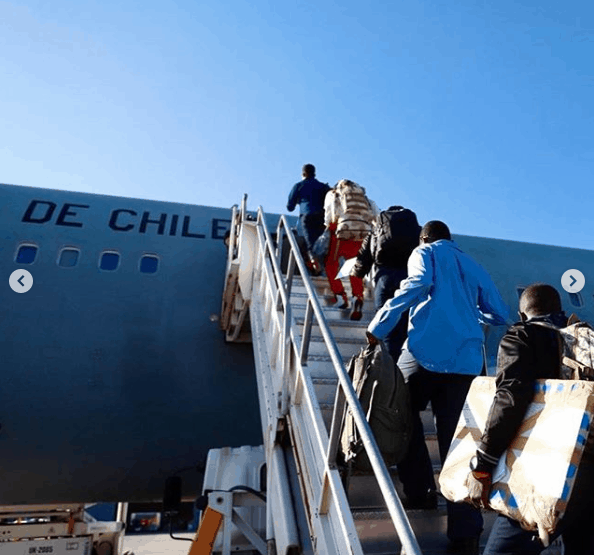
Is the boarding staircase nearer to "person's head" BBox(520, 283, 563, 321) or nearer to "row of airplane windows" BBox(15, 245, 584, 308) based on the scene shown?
"person's head" BBox(520, 283, 563, 321)

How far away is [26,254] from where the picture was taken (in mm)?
6672

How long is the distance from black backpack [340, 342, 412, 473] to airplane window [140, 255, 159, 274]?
5098 millimetres

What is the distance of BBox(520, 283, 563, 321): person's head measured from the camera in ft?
5.94

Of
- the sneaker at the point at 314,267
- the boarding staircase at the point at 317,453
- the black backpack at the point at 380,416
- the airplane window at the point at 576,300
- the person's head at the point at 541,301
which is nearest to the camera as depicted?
the person's head at the point at 541,301

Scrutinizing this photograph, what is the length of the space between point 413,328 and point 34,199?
6565mm

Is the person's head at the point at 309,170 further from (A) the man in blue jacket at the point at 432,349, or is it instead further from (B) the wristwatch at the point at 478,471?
(B) the wristwatch at the point at 478,471

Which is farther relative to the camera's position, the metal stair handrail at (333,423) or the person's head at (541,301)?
the person's head at (541,301)

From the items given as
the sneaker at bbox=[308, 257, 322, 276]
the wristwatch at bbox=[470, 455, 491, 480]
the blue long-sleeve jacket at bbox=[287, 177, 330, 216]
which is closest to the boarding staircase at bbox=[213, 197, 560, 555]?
the wristwatch at bbox=[470, 455, 491, 480]

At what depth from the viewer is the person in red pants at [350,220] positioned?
4.15m

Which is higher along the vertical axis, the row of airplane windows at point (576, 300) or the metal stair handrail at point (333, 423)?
the row of airplane windows at point (576, 300)

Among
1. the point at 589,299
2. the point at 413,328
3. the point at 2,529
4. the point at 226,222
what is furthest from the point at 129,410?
the point at 589,299

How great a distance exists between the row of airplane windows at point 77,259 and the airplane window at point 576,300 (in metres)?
6.65

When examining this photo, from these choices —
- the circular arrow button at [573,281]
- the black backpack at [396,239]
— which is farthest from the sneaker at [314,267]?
the circular arrow button at [573,281]

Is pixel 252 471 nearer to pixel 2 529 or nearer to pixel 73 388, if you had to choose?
pixel 73 388
